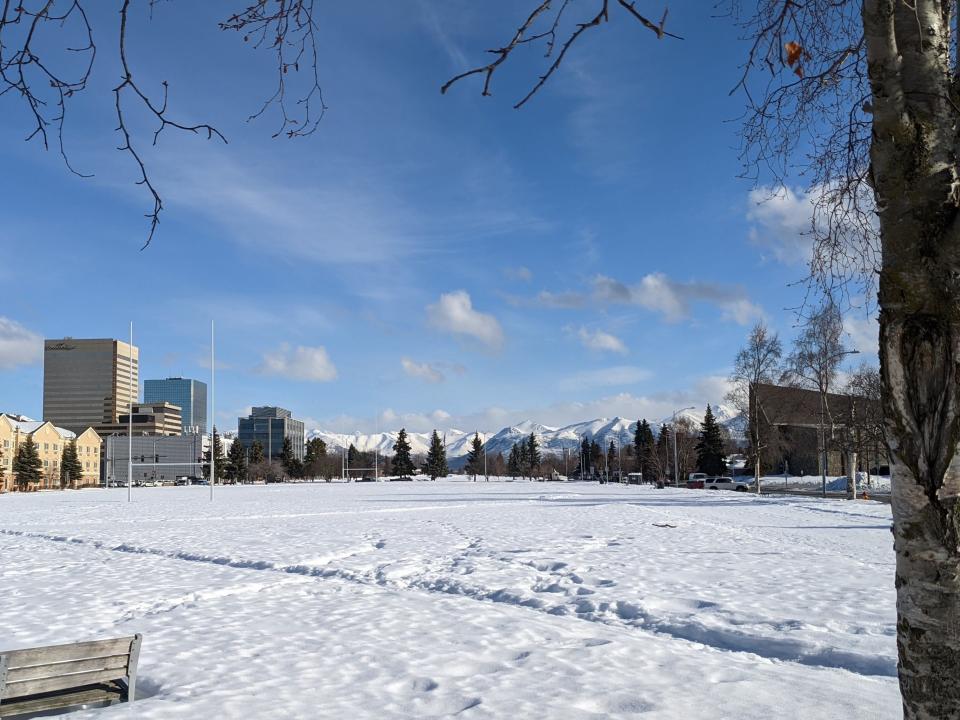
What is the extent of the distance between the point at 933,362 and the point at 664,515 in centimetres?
2665

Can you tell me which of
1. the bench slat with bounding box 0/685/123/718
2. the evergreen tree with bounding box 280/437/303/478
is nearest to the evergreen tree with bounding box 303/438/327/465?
the evergreen tree with bounding box 280/437/303/478

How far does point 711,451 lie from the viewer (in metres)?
95.7

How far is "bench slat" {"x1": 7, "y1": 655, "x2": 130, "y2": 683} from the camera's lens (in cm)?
556

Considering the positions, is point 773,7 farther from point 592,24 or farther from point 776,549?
point 776,549

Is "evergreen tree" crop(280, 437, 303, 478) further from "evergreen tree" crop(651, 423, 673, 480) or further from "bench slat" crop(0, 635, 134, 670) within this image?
"bench slat" crop(0, 635, 134, 670)

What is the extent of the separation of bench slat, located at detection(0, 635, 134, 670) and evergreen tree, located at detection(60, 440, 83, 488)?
109435mm

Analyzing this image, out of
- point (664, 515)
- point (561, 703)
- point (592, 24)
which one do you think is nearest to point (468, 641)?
point (561, 703)

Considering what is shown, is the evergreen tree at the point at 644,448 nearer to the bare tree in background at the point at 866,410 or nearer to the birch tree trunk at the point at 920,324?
the bare tree in background at the point at 866,410

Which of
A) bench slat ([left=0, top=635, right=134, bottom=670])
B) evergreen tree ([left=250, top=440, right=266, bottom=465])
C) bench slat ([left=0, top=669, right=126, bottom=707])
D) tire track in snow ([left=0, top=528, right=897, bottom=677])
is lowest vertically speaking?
evergreen tree ([left=250, top=440, right=266, bottom=465])

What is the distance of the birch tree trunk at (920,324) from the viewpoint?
243 cm

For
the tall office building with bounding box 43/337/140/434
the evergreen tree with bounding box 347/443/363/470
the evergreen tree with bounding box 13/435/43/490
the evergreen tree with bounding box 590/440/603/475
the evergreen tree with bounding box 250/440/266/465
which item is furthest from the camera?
the tall office building with bounding box 43/337/140/434

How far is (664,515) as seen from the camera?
27875 millimetres

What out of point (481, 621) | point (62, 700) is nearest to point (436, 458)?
point (481, 621)

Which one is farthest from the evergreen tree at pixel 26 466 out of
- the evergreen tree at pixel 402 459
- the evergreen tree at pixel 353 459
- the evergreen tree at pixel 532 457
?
the evergreen tree at pixel 532 457
